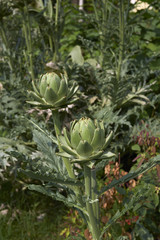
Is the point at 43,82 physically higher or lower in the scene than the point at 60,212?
higher

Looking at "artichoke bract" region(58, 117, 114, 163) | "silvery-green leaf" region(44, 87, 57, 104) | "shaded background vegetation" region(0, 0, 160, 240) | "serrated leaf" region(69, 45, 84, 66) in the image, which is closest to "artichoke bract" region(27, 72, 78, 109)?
"silvery-green leaf" region(44, 87, 57, 104)

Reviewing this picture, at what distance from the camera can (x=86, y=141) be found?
30.0 inches

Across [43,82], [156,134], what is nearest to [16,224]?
[156,134]

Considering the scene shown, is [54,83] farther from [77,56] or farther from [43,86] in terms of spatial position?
[77,56]

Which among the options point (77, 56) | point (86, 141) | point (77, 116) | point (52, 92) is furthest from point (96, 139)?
point (77, 56)

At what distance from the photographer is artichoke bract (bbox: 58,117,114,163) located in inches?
30.3

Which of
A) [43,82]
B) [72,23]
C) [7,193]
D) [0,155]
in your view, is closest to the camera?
[43,82]

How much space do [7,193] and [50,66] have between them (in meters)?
0.97

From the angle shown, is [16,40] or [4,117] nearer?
[4,117]

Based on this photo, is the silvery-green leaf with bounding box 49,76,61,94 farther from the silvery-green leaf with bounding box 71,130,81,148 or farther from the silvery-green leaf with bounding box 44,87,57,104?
the silvery-green leaf with bounding box 71,130,81,148

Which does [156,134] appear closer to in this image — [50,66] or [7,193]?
[50,66]

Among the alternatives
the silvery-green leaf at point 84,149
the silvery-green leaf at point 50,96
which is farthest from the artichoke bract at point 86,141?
the silvery-green leaf at point 50,96

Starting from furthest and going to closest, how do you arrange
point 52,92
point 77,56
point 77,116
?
1. point 77,56
2. point 77,116
3. point 52,92

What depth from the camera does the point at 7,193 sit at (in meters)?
2.00
